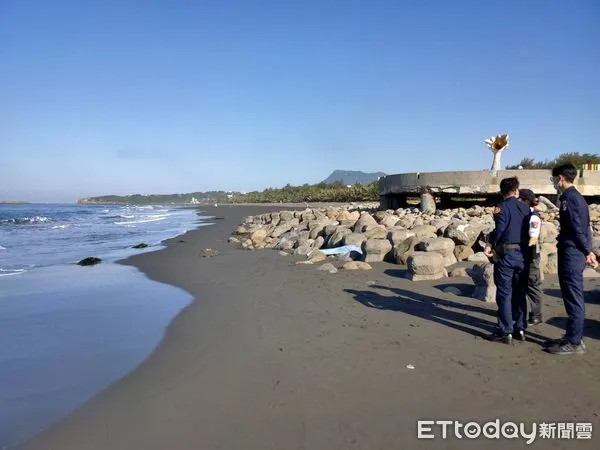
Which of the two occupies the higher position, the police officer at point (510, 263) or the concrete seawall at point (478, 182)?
the concrete seawall at point (478, 182)

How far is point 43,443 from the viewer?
312 cm

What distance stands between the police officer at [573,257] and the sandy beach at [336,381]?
0.62 feet

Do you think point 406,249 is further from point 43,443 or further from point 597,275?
point 43,443

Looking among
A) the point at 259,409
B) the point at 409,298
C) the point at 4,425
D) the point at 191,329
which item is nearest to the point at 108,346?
the point at 191,329

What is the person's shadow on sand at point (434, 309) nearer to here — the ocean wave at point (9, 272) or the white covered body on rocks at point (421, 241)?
the white covered body on rocks at point (421, 241)

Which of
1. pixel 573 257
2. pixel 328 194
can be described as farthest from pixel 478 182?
pixel 328 194

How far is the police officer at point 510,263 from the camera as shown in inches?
186

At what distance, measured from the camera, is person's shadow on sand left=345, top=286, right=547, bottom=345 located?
17.0 feet

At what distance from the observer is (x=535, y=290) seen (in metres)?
5.16

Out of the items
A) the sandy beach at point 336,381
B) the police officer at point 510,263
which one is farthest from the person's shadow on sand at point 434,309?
the police officer at point 510,263

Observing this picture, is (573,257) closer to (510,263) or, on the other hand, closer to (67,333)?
(510,263)

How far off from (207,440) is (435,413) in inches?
64.7

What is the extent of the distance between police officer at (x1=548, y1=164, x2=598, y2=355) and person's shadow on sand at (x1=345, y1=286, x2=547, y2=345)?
38cm

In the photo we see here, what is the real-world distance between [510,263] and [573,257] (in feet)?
1.95
